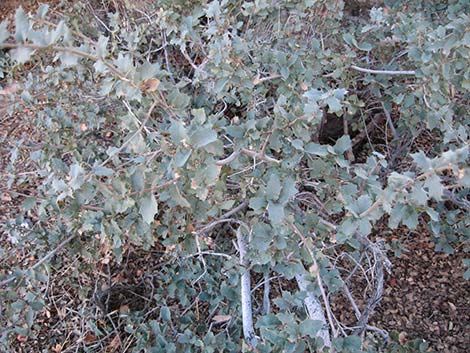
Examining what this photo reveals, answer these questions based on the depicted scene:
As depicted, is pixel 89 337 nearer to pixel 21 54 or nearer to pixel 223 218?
pixel 223 218

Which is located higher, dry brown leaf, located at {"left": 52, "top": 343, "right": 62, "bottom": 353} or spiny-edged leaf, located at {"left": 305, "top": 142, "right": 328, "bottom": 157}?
spiny-edged leaf, located at {"left": 305, "top": 142, "right": 328, "bottom": 157}

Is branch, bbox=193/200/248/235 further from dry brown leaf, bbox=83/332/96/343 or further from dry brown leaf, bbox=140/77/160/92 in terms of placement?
dry brown leaf, bbox=83/332/96/343

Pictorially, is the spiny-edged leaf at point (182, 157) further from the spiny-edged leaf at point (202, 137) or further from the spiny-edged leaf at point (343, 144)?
the spiny-edged leaf at point (343, 144)

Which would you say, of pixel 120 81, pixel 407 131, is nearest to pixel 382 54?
pixel 407 131

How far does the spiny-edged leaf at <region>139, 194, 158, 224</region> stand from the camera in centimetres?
107

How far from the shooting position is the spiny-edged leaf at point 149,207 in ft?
3.50

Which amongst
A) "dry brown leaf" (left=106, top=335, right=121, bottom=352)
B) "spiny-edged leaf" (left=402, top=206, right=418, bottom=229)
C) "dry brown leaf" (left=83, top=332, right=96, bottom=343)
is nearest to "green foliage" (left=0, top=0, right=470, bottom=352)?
"spiny-edged leaf" (left=402, top=206, right=418, bottom=229)

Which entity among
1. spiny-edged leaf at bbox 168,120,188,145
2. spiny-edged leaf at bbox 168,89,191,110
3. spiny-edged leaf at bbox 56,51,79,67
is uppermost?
spiny-edged leaf at bbox 56,51,79,67

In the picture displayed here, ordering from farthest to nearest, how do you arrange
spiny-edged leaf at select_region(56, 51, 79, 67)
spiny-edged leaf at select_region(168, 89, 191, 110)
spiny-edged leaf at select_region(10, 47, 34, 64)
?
spiny-edged leaf at select_region(168, 89, 191, 110)
spiny-edged leaf at select_region(56, 51, 79, 67)
spiny-edged leaf at select_region(10, 47, 34, 64)

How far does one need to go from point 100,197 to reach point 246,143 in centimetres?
49

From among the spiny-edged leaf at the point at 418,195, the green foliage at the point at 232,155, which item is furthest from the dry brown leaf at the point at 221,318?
the spiny-edged leaf at the point at 418,195

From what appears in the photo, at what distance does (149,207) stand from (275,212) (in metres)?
0.26

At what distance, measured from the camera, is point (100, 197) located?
4.98ft

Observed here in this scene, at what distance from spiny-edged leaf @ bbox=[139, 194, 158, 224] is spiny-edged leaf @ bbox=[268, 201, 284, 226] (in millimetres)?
240
